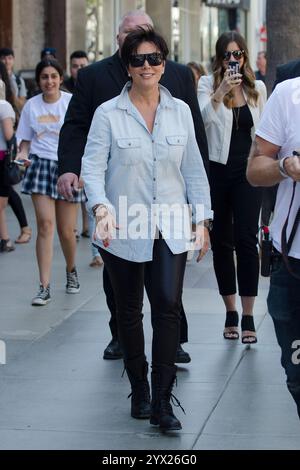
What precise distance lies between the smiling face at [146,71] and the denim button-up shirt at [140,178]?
128mm

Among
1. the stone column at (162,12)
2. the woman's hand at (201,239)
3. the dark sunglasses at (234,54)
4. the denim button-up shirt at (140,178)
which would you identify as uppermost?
the stone column at (162,12)

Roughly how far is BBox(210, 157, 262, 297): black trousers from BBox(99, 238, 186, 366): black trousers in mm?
1785

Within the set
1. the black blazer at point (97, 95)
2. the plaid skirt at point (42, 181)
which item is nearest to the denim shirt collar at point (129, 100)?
the black blazer at point (97, 95)

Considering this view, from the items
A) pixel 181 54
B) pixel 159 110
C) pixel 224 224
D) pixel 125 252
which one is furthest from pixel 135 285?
pixel 181 54

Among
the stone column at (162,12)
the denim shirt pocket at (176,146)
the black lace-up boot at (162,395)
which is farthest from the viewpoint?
the stone column at (162,12)

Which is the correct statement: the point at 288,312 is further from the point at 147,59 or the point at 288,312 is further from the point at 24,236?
the point at 24,236

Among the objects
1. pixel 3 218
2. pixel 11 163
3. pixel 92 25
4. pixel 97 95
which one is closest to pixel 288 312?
pixel 97 95

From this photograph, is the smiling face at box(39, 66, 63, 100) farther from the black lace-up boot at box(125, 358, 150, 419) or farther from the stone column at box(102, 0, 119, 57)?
the stone column at box(102, 0, 119, 57)

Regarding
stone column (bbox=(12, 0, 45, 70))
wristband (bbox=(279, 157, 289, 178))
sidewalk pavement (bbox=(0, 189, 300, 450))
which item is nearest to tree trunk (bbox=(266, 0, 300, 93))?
sidewalk pavement (bbox=(0, 189, 300, 450))

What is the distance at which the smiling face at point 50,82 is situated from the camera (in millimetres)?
9523

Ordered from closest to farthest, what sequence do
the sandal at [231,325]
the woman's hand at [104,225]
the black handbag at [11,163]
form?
the woman's hand at [104,225], the sandal at [231,325], the black handbag at [11,163]

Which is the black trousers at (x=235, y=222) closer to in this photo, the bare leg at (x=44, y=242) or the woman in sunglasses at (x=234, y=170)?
the woman in sunglasses at (x=234, y=170)

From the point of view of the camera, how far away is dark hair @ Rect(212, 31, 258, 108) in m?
7.60

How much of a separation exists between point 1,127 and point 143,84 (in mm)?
5757
